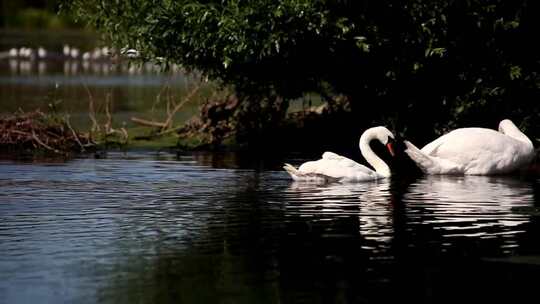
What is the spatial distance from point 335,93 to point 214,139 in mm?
2452

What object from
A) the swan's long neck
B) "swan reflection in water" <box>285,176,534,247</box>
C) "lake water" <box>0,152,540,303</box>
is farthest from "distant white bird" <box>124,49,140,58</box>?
"swan reflection in water" <box>285,176,534,247</box>

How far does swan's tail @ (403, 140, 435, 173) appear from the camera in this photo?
21.7 metres

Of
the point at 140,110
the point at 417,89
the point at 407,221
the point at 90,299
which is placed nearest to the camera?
the point at 90,299

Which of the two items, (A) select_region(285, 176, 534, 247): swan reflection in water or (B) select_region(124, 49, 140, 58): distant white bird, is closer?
(A) select_region(285, 176, 534, 247): swan reflection in water

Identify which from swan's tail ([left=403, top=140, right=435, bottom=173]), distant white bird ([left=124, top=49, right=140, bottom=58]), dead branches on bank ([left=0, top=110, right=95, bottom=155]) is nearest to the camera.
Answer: swan's tail ([left=403, top=140, right=435, bottom=173])

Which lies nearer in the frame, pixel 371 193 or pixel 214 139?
pixel 371 193

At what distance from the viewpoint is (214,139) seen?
27.4 meters

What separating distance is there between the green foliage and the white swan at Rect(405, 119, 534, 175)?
1.84m

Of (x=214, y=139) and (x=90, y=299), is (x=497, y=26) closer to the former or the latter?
(x=214, y=139)

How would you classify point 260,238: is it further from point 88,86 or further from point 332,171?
point 88,86

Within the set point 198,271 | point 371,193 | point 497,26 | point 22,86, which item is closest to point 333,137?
point 497,26

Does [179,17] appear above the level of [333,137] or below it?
above

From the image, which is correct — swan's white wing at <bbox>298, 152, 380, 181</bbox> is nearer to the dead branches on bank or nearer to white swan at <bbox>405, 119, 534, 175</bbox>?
white swan at <bbox>405, 119, 534, 175</bbox>

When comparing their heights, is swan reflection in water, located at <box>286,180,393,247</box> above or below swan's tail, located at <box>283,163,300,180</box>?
below
